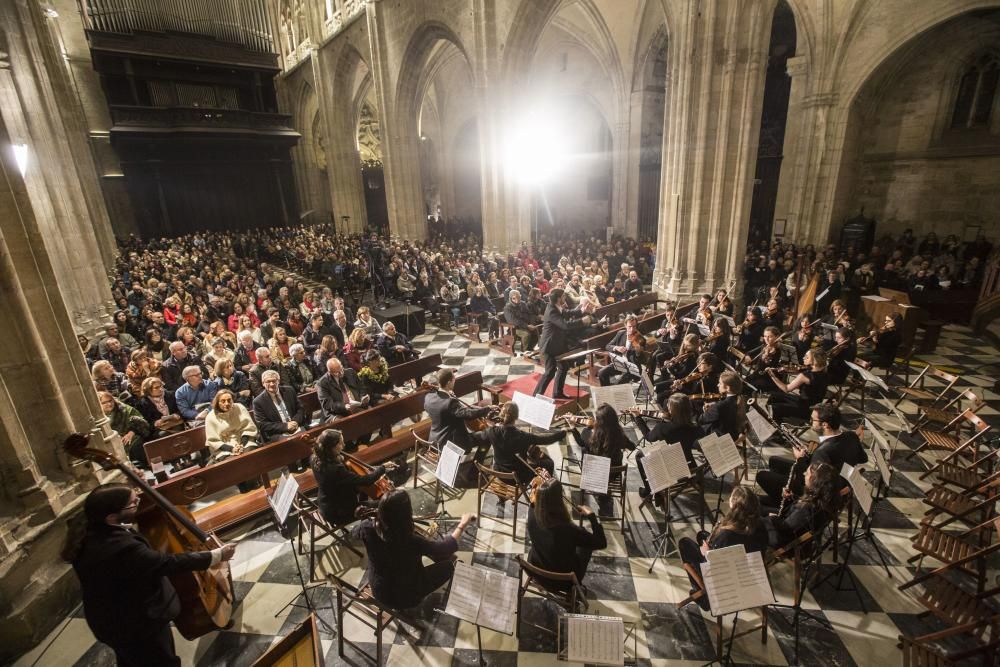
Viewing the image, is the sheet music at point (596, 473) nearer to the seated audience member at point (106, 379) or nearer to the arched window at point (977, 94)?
the seated audience member at point (106, 379)

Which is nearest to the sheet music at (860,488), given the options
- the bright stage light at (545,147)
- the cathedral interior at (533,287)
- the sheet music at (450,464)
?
the cathedral interior at (533,287)

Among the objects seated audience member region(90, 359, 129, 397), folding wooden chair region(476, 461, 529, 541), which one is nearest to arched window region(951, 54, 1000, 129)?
folding wooden chair region(476, 461, 529, 541)

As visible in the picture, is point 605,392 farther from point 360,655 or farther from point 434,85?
point 434,85

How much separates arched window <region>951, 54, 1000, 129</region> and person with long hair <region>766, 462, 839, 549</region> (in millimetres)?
15400

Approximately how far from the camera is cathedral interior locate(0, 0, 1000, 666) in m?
3.48

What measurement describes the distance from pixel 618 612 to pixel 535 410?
181 centimetres

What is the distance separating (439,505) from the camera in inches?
188

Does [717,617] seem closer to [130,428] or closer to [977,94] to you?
[130,428]

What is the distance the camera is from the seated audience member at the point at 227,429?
4.92m

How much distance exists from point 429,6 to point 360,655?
17.7m

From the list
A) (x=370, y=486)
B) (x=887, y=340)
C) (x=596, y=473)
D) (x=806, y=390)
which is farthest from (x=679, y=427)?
(x=887, y=340)

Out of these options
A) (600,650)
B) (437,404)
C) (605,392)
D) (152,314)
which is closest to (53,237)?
(152,314)

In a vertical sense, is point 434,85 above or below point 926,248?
above

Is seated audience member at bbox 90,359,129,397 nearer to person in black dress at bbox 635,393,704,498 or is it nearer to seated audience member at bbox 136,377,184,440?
seated audience member at bbox 136,377,184,440
